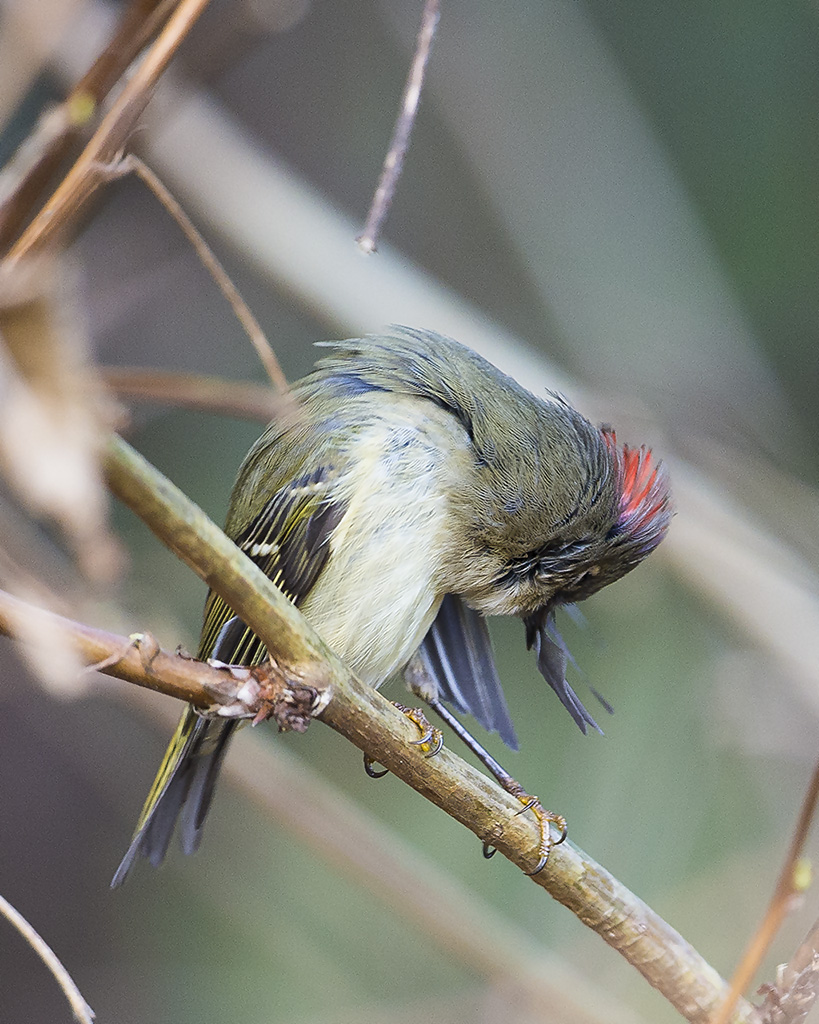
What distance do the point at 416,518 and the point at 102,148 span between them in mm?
1274

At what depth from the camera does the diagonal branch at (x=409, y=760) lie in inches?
38.6

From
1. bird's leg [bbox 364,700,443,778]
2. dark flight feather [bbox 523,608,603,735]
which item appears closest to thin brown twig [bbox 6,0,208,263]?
bird's leg [bbox 364,700,443,778]

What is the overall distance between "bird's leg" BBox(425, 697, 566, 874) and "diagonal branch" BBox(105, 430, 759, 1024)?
0.02m

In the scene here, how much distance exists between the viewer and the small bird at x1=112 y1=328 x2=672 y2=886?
6.60ft

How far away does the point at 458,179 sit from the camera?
4.57 meters

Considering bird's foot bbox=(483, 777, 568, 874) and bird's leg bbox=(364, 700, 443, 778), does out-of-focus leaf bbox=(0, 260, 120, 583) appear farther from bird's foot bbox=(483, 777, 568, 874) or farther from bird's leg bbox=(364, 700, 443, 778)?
bird's foot bbox=(483, 777, 568, 874)

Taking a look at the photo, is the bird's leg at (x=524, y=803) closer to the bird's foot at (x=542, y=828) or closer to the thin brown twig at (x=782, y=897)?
the bird's foot at (x=542, y=828)

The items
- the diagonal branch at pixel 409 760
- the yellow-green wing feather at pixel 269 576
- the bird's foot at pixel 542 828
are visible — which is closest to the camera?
the diagonal branch at pixel 409 760

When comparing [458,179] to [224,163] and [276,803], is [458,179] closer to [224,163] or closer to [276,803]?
[224,163]

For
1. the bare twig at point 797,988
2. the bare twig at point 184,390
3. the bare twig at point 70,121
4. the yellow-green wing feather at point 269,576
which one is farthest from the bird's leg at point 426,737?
the bare twig at point 70,121

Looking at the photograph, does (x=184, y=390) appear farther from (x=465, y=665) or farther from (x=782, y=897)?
(x=465, y=665)

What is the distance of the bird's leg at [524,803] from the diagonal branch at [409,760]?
0.06 feet

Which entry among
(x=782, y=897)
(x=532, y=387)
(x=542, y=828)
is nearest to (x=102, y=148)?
(x=782, y=897)

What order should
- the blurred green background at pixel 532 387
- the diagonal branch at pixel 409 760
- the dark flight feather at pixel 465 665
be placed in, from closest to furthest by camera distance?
1. the diagonal branch at pixel 409 760
2. the dark flight feather at pixel 465 665
3. the blurred green background at pixel 532 387
